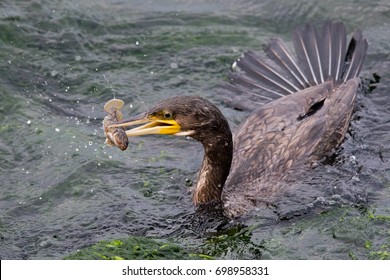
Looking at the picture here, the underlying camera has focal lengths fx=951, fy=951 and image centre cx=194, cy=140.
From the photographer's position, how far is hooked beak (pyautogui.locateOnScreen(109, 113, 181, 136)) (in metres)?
7.97

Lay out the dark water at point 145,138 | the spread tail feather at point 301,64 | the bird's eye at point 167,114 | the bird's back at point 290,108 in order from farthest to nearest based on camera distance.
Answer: the spread tail feather at point 301,64 → the bird's back at point 290,108 → the dark water at point 145,138 → the bird's eye at point 167,114

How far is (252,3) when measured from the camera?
12.3 metres

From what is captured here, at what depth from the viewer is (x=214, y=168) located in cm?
859

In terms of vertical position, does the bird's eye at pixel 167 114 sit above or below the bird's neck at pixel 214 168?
above

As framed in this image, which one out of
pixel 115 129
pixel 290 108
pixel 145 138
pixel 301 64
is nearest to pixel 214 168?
pixel 115 129

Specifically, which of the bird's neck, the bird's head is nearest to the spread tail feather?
the bird's neck

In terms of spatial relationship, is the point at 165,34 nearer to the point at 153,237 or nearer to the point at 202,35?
the point at 202,35

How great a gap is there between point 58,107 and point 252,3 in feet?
10.7

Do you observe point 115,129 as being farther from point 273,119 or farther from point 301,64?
point 301,64

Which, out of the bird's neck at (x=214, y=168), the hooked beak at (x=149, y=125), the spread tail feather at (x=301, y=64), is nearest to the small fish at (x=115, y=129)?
the hooked beak at (x=149, y=125)

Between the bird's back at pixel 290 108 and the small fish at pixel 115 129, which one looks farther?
the bird's back at pixel 290 108

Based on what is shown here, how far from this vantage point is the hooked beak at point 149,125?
7.97 m

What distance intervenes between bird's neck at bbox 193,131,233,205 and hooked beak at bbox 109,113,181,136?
39 cm

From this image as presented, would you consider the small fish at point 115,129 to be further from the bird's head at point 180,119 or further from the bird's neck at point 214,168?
the bird's neck at point 214,168
